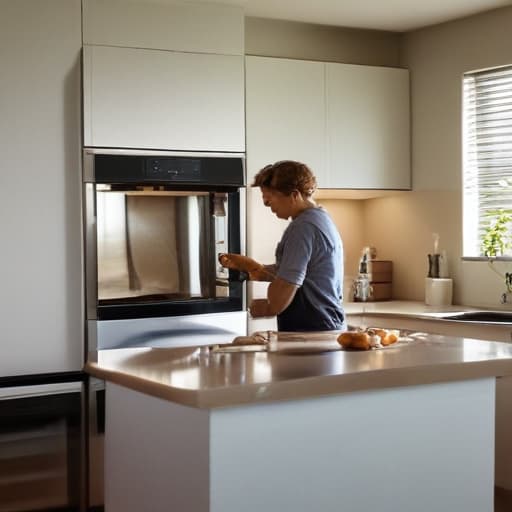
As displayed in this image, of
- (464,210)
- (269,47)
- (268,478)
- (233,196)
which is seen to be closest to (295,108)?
(269,47)

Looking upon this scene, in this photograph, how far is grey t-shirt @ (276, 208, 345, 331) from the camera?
8.38 feet

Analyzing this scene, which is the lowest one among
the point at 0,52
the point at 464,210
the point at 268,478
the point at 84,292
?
the point at 268,478

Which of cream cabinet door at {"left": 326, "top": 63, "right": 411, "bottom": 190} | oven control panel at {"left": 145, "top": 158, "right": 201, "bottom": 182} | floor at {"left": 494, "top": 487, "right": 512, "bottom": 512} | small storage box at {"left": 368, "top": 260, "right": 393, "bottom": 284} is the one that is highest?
cream cabinet door at {"left": 326, "top": 63, "right": 411, "bottom": 190}

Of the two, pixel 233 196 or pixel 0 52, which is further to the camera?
pixel 233 196

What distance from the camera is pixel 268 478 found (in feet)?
6.08

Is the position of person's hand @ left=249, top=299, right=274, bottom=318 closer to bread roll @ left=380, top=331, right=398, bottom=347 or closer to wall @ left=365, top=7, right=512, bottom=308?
bread roll @ left=380, top=331, right=398, bottom=347

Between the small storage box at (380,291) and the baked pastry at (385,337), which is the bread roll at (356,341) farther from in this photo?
the small storage box at (380,291)

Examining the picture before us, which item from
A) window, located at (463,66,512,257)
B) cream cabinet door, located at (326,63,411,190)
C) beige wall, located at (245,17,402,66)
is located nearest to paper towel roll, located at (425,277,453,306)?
window, located at (463,66,512,257)

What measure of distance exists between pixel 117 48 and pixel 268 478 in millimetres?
2163

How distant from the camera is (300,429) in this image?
74.8 inches

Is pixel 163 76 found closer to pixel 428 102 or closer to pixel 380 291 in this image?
pixel 428 102

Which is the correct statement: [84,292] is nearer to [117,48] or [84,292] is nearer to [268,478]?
[117,48]

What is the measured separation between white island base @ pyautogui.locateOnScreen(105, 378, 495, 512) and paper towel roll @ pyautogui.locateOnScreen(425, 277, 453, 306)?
199 centimetres

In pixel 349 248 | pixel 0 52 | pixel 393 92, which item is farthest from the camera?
pixel 349 248
